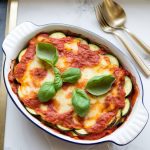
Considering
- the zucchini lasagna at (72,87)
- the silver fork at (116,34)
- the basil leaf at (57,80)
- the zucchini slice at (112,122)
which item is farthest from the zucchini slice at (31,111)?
the silver fork at (116,34)

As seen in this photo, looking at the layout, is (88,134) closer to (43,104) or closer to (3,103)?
(43,104)

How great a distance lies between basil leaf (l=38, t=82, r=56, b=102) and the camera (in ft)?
4.68

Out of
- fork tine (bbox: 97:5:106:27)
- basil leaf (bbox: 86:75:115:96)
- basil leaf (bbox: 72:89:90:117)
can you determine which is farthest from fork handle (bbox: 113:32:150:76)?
basil leaf (bbox: 72:89:90:117)

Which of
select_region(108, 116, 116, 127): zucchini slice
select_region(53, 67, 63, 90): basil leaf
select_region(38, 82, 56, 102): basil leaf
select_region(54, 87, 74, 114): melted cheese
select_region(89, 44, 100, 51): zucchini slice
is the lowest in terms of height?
select_region(108, 116, 116, 127): zucchini slice

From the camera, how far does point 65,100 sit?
1461mm

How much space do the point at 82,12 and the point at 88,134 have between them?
576mm

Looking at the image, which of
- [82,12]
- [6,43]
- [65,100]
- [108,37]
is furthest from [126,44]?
[6,43]

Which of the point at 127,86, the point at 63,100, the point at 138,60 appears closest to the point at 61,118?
the point at 63,100

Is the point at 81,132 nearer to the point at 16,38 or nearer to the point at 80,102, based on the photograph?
the point at 80,102

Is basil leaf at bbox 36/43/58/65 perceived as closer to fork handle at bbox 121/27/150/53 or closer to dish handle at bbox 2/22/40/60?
dish handle at bbox 2/22/40/60

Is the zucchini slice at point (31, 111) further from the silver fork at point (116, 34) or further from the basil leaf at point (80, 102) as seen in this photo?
the silver fork at point (116, 34)

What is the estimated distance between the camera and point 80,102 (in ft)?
4.64

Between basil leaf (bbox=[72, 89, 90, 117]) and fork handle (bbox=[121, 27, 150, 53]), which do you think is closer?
basil leaf (bbox=[72, 89, 90, 117])

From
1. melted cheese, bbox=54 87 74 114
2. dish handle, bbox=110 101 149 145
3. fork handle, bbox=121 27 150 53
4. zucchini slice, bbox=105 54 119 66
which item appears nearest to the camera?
dish handle, bbox=110 101 149 145
